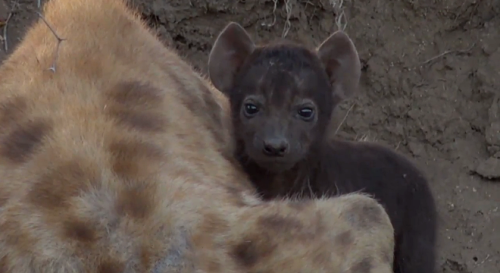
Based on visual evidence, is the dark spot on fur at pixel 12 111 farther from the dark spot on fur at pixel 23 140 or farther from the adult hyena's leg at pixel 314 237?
the adult hyena's leg at pixel 314 237

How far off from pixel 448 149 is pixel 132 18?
81.6 inches

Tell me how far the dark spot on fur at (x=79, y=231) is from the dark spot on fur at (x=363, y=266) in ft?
2.20

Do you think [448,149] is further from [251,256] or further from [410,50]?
[251,256]

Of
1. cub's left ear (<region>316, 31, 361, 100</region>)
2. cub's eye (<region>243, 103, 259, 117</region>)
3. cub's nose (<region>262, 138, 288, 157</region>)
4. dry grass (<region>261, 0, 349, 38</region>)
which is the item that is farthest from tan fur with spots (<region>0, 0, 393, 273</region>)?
dry grass (<region>261, 0, 349, 38</region>)

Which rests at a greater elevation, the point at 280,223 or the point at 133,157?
the point at 133,157

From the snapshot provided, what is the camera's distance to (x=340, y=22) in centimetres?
489

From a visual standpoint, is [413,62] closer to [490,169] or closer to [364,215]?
[490,169]

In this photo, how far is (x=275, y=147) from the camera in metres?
3.11

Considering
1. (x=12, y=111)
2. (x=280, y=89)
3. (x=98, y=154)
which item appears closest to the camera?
(x=98, y=154)

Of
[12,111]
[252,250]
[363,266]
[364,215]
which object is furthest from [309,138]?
[12,111]

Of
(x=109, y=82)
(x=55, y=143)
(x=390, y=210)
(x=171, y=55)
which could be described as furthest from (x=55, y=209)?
(x=390, y=210)

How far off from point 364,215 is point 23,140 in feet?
2.99

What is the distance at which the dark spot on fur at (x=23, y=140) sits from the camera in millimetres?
2549

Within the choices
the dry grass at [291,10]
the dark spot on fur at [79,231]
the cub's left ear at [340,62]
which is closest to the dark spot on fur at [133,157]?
the dark spot on fur at [79,231]
